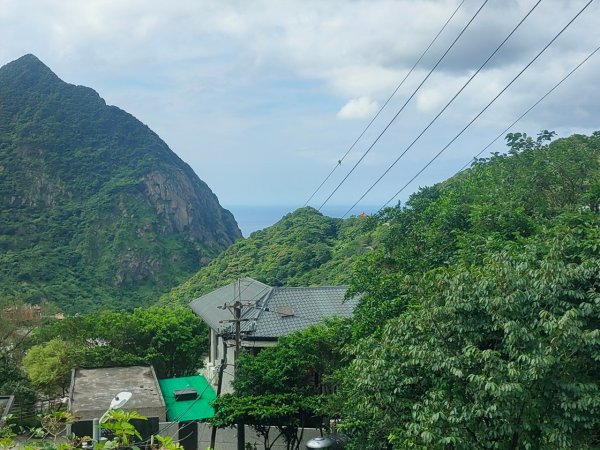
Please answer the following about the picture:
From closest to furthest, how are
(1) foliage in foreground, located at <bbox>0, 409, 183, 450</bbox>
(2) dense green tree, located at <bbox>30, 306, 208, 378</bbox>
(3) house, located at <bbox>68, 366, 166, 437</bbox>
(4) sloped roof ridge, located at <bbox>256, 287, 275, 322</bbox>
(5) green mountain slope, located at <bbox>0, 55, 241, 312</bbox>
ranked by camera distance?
(1) foliage in foreground, located at <bbox>0, 409, 183, 450</bbox> → (3) house, located at <bbox>68, 366, 166, 437</bbox> → (4) sloped roof ridge, located at <bbox>256, 287, 275, 322</bbox> → (2) dense green tree, located at <bbox>30, 306, 208, 378</bbox> → (5) green mountain slope, located at <bbox>0, 55, 241, 312</bbox>

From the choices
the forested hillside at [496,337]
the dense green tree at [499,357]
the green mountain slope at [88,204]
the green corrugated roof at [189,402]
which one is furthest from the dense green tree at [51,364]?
the green mountain slope at [88,204]

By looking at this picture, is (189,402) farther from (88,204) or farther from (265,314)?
(88,204)

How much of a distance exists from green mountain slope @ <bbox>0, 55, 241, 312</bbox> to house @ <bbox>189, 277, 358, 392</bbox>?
97.7 feet

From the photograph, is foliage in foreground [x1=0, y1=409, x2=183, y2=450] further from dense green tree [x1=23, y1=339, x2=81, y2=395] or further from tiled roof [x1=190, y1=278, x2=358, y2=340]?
dense green tree [x1=23, y1=339, x2=81, y2=395]

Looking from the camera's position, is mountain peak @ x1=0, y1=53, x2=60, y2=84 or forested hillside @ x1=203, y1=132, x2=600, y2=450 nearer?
forested hillside @ x1=203, y1=132, x2=600, y2=450

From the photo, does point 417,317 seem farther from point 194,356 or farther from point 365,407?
point 194,356

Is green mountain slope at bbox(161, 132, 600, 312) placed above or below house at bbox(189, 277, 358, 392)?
above

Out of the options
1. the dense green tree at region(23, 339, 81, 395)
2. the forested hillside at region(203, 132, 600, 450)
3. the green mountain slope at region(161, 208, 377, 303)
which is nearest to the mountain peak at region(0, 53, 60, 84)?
the green mountain slope at region(161, 208, 377, 303)

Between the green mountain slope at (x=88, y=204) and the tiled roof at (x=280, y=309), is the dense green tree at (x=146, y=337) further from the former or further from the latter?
the green mountain slope at (x=88, y=204)

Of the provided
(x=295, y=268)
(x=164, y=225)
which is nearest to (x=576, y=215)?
(x=295, y=268)

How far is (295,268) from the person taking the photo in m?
38.6

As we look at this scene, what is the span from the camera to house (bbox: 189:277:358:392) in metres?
18.6

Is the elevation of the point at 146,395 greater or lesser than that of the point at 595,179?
lesser

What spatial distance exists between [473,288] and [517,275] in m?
0.57
